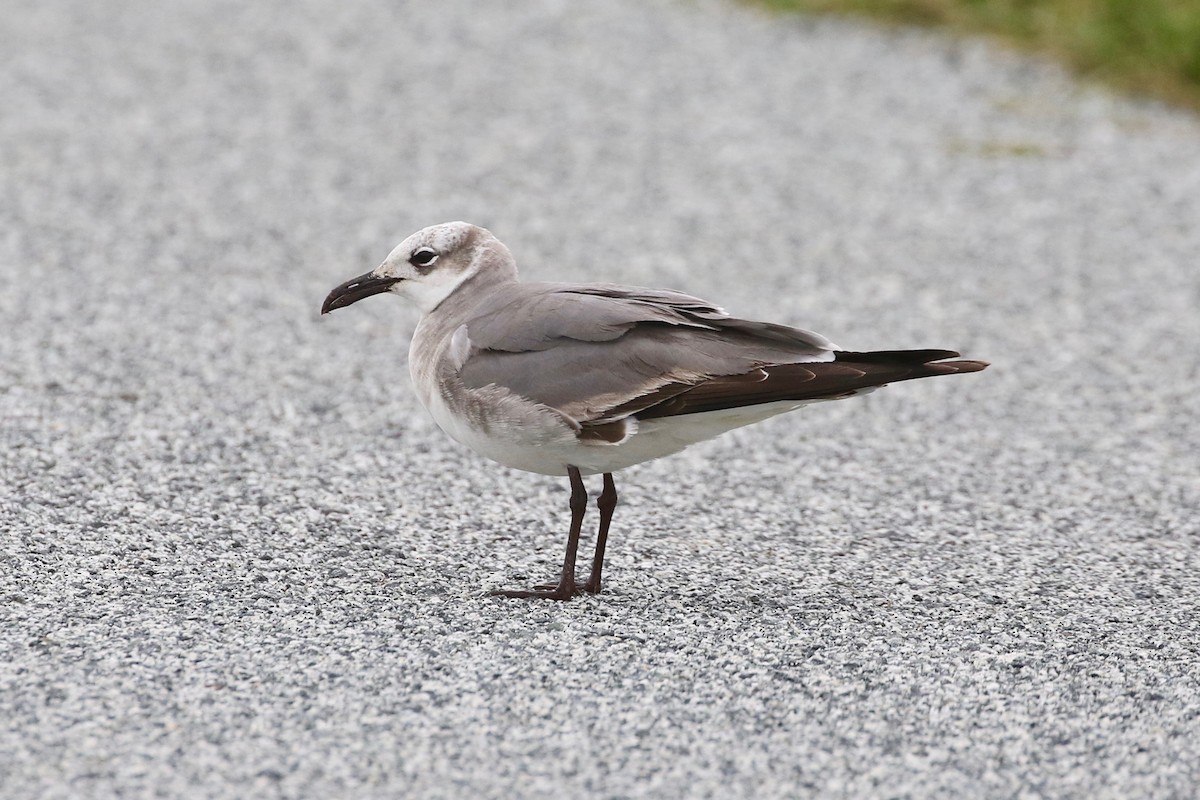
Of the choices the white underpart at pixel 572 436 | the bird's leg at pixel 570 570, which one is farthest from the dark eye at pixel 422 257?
the bird's leg at pixel 570 570

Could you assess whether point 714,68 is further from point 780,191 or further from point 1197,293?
point 1197,293

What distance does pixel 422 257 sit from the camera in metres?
5.20

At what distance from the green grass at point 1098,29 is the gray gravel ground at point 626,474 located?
309 millimetres

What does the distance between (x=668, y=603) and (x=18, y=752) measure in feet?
6.56

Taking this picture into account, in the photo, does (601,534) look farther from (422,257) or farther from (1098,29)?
(1098,29)

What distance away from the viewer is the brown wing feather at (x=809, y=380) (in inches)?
180

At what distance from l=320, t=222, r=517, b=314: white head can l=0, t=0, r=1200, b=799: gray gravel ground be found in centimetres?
87

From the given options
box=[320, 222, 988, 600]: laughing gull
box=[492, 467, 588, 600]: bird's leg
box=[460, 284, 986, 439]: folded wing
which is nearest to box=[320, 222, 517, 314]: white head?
box=[320, 222, 988, 600]: laughing gull

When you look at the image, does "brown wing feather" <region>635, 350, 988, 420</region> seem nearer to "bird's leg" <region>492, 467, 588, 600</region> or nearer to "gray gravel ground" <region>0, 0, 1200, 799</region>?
"bird's leg" <region>492, 467, 588, 600</region>

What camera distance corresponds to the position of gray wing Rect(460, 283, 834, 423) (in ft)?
15.3

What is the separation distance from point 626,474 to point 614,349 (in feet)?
5.82

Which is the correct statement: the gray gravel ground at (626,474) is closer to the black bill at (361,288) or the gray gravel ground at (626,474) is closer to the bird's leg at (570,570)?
the bird's leg at (570,570)

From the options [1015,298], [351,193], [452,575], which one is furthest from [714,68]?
[452,575]

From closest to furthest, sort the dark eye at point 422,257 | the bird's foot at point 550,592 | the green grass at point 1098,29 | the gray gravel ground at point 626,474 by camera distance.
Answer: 1. the gray gravel ground at point 626,474
2. the bird's foot at point 550,592
3. the dark eye at point 422,257
4. the green grass at point 1098,29
